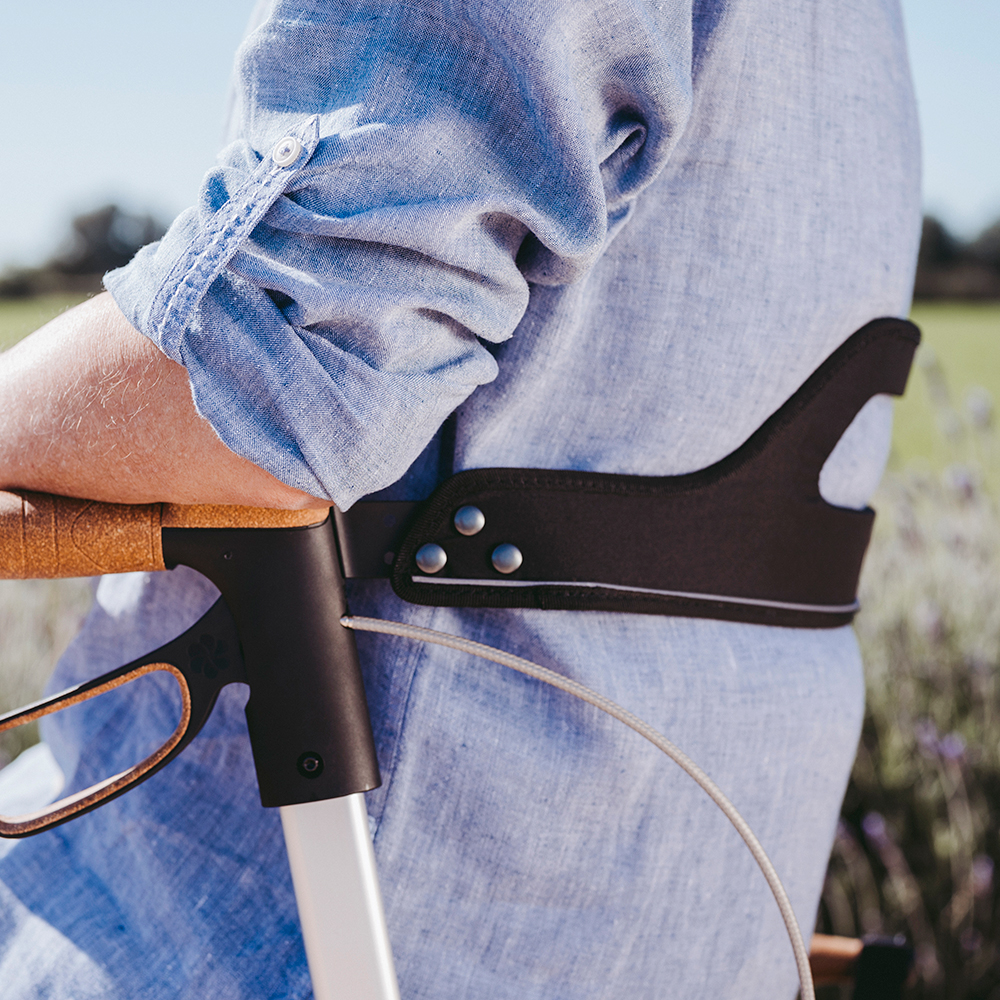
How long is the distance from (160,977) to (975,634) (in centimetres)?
198

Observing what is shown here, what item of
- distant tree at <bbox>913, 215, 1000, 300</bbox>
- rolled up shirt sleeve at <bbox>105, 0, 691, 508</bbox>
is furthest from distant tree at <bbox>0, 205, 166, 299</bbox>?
rolled up shirt sleeve at <bbox>105, 0, 691, 508</bbox>

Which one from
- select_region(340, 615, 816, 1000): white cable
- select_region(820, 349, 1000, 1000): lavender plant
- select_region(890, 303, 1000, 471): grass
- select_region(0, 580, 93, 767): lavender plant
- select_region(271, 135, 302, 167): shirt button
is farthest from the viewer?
select_region(890, 303, 1000, 471): grass

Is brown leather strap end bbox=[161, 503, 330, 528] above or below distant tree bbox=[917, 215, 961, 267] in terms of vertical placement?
above

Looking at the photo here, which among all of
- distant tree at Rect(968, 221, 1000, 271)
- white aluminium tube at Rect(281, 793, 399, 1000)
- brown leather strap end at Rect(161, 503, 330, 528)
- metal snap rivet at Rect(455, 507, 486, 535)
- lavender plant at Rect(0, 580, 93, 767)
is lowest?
distant tree at Rect(968, 221, 1000, 271)

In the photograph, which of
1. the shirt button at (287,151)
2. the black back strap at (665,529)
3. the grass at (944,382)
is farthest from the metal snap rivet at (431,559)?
the grass at (944,382)

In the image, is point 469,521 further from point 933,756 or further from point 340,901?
point 933,756

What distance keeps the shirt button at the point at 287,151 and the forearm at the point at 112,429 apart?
152 mm

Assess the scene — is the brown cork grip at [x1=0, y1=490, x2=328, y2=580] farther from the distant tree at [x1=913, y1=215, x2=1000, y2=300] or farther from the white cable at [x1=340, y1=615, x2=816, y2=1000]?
the distant tree at [x1=913, y1=215, x2=1000, y2=300]

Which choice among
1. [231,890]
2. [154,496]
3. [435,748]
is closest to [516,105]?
[154,496]

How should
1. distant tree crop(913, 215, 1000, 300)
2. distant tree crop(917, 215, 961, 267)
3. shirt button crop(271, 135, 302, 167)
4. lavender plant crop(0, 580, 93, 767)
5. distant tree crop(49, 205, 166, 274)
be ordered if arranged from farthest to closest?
distant tree crop(49, 205, 166, 274) < distant tree crop(913, 215, 1000, 300) < distant tree crop(917, 215, 961, 267) < lavender plant crop(0, 580, 93, 767) < shirt button crop(271, 135, 302, 167)

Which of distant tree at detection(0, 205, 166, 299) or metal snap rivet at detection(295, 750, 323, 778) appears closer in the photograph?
metal snap rivet at detection(295, 750, 323, 778)

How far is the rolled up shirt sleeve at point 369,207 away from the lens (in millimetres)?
581

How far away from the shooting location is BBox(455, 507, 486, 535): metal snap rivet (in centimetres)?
73

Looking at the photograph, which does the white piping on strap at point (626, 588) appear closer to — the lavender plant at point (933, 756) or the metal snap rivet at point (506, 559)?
the metal snap rivet at point (506, 559)
